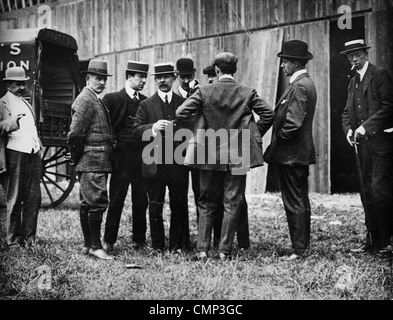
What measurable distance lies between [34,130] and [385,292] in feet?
12.9

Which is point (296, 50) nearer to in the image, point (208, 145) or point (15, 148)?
point (208, 145)

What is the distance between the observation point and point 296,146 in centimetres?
500

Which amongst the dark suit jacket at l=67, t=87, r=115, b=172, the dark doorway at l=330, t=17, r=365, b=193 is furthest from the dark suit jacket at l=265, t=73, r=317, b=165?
the dark doorway at l=330, t=17, r=365, b=193

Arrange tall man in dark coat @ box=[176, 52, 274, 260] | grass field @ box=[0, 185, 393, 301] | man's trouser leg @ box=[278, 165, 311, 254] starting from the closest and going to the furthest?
grass field @ box=[0, 185, 393, 301] → tall man in dark coat @ box=[176, 52, 274, 260] → man's trouser leg @ box=[278, 165, 311, 254]

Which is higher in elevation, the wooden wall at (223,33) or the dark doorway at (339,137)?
the wooden wall at (223,33)

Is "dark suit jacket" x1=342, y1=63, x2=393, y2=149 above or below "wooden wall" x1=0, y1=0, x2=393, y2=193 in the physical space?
below

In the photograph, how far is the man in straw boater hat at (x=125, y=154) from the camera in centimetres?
555

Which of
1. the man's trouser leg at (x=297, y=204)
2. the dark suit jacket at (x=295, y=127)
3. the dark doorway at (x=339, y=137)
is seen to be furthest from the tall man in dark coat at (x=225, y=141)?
the dark doorway at (x=339, y=137)

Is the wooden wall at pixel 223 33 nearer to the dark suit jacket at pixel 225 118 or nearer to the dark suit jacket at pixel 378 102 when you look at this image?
the dark suit jacket at pixel 378 102

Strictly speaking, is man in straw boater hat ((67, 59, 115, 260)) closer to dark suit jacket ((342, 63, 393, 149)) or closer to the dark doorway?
dark suit jacket ((342, 63, 393, 149))

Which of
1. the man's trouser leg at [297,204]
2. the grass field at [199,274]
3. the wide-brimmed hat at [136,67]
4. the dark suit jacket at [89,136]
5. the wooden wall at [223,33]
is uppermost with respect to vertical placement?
the wooden wall at [223,33]

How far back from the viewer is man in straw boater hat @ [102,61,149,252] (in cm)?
555

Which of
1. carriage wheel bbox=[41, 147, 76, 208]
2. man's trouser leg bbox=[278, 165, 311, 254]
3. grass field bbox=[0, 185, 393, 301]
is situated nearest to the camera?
grass field bbox=[0, 185, 393, 301]

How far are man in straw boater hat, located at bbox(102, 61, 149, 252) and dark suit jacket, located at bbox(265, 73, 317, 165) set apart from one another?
4.89 ft
